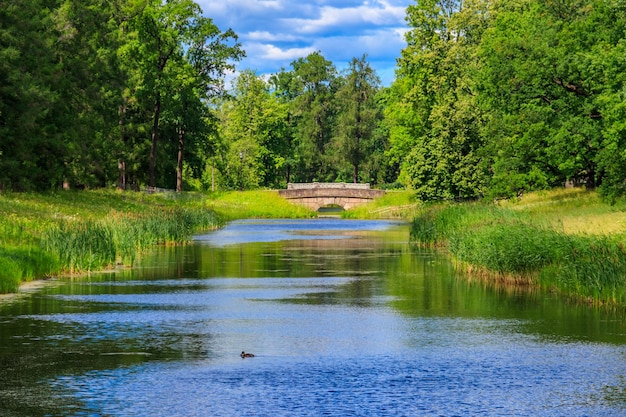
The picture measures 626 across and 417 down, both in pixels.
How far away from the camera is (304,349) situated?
18.3m

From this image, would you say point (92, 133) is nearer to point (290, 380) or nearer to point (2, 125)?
point (2, 125)

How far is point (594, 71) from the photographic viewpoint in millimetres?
47438

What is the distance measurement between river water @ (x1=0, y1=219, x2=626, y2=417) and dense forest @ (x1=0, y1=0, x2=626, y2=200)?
63.2 ft

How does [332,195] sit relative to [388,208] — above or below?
above

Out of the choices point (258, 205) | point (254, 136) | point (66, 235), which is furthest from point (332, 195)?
point (66, 235)

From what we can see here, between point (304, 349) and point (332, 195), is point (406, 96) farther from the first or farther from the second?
point (304, 349)

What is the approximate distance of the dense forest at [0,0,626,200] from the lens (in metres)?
51.1

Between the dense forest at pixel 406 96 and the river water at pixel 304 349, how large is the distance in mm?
19250

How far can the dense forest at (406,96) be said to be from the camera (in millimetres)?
51125

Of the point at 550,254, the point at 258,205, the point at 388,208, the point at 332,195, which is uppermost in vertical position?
the point at 332,195

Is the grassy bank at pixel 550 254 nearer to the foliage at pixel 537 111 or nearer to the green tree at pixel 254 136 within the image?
the foliage at pixel 537 111

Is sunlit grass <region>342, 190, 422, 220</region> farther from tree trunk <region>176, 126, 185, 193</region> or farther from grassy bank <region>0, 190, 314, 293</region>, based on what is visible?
grassy bank <region>0, 190, 314, 293</region>

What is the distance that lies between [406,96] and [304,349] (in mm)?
71782

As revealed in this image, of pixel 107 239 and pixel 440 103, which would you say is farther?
pixel 440 103
